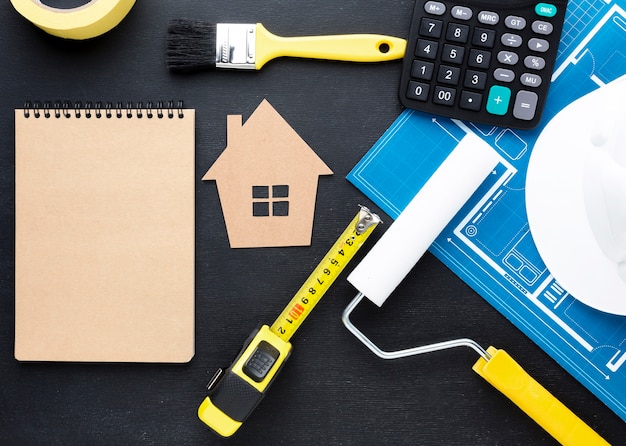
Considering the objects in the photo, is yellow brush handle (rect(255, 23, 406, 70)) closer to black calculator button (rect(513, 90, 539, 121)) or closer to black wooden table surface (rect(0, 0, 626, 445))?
black wooden table surface (rect(0, 0, 626, 445))

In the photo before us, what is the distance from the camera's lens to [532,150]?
0.70m

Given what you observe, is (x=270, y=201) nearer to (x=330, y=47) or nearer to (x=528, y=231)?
(x=330, y=47)

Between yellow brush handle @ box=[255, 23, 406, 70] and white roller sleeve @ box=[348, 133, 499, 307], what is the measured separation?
14cm

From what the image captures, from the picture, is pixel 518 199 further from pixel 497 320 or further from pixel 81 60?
pixel 81 60

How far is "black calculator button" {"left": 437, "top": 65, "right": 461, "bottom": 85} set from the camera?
69cm

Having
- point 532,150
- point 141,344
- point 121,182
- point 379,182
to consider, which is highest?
point 532,150

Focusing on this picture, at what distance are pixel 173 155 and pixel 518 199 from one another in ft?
1.28

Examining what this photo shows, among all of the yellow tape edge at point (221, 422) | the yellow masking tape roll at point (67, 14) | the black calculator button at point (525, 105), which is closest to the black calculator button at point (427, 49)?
the black calculator button at point (525, 105)

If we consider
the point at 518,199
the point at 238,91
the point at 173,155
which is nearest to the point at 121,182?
the point at 173,155

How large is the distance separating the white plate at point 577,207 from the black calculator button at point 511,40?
9 centimetres

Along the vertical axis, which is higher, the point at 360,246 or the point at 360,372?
the point at 360,246

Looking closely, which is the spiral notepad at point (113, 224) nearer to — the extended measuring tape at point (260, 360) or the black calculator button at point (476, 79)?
the extended measuring tape at point (260, 360)

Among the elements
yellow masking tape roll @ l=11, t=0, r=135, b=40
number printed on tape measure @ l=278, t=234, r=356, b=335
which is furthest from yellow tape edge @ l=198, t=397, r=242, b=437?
yellow masking tape roll @ l=11, t=0, r=135, b=40

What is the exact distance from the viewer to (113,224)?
0.71 meters
